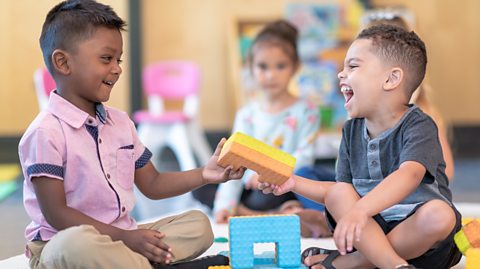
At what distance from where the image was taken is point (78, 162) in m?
1.23

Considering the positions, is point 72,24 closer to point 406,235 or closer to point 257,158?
point 257,158

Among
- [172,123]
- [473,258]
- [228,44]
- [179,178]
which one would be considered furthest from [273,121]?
[228,44]

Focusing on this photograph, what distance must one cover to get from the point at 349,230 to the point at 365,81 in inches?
12.0

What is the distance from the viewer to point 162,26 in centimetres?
362

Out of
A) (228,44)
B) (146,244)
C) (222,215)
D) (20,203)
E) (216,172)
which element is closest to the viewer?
(146,244)

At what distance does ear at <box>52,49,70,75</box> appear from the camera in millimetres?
1260

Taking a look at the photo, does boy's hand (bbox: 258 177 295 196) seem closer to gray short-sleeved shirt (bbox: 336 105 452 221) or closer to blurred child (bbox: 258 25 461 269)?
blurred child (bbox: 258 25 461 269)

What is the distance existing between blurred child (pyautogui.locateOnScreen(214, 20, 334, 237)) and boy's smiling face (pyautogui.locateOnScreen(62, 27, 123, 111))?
2.45 ft

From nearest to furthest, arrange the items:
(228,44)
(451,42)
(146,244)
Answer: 1. (146,244)
2. (228,44)
3. (451,42)

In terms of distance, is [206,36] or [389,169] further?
[206,36]

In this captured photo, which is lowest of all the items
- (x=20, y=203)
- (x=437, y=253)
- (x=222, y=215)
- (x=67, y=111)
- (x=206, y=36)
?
(x=20, y=203)

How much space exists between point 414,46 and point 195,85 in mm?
2129

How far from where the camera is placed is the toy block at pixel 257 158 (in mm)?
1204

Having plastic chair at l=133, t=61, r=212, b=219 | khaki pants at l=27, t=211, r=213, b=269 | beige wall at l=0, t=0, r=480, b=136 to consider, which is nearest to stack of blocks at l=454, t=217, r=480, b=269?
khaki pants at l=27, t=211, r=213, b=269
